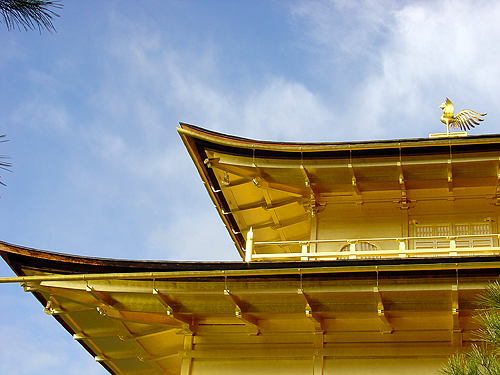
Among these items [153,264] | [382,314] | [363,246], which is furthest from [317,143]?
[153,264]

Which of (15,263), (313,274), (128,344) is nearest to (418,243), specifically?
(313,274)

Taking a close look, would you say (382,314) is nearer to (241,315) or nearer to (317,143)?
(241,315)

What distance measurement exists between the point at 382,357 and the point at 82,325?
6.89 metres

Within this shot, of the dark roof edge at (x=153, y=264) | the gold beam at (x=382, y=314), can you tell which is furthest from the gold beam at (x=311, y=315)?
the gold beam at (x=382, y=314)

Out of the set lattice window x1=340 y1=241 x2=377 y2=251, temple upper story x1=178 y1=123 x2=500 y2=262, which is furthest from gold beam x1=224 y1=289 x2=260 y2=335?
lattice window x1=340 y1=241 x2=377 y2=251

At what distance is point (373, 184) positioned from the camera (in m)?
16.3

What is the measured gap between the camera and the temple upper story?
1524 centimetres

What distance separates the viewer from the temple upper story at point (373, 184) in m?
15.2

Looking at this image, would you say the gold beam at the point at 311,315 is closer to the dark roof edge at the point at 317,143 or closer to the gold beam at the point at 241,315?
the gold beam at the point at 241,315

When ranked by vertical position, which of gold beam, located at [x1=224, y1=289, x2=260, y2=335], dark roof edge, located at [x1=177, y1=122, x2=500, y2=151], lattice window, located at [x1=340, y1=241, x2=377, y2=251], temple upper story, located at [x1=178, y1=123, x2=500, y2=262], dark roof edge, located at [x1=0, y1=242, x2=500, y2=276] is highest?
dark roof edge, located at [x1=177, y1=122, x2=500, y2=151]

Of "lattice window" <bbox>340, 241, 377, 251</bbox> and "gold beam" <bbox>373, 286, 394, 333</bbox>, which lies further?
"lattice window" <bbox>340, 241, 377, 251</bbox>

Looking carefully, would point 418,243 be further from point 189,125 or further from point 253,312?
point 189,125

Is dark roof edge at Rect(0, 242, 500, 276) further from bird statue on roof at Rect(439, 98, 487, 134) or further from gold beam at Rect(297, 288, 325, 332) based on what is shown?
bird statue on roof at Rect(439, 98, 487, 134)

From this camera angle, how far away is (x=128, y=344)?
611 inches
